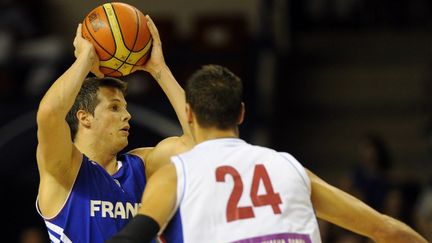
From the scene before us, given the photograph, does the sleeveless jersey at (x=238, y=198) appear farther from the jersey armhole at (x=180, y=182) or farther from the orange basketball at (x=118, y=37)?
the orange basketball at (x=118, y=37)

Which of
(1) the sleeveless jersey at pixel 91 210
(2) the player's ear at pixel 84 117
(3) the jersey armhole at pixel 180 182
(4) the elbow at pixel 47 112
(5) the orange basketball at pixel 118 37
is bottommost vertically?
(1) the sleeveless jersey at pixel 91 210

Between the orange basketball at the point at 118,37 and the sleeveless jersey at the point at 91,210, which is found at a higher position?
the orange basketball at the point at 118,37

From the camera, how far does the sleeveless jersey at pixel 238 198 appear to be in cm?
412

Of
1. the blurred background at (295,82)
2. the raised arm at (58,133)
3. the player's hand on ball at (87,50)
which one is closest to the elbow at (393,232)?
the raised arm at (58,133)

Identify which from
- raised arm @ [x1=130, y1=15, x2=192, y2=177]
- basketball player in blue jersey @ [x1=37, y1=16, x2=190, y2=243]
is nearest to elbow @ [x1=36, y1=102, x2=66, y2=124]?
basketball player in blue jersey @ [x1=37, y1=16, x2=190, y2=243]

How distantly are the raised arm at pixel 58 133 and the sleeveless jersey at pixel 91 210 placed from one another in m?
0.07

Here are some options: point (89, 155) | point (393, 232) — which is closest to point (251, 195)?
point (393, 232)

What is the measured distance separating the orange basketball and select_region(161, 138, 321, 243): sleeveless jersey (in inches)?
50.8

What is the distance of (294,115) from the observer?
13.6 m

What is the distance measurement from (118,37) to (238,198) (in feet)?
5.43

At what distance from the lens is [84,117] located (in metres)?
5.55

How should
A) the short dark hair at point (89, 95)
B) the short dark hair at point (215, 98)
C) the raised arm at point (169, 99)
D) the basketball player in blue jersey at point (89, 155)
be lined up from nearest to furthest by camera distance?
the short dark hair at point (215, 98) → the basketball player in blue jersey at point (89, 155) → the raised arm at point (169, 99) → the short dark hair at point (89, 95)

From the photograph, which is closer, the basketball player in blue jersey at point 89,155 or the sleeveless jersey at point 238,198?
the sleeveless jersey at point 238,198

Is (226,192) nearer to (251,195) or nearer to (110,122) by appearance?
(251,195)
